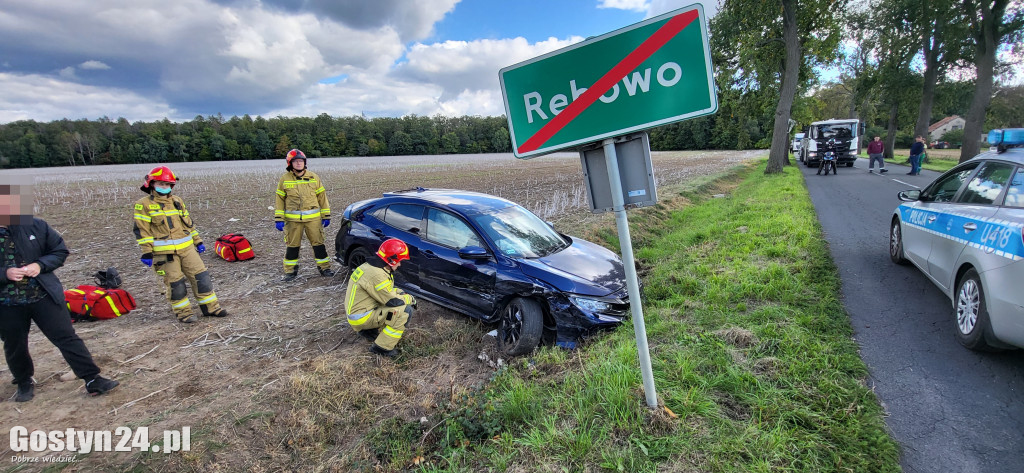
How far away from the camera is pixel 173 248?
5047 millimetres

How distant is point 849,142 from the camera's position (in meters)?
21.7

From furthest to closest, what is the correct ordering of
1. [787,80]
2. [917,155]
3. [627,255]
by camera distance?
[787,80]
[917,155]
[627,255]

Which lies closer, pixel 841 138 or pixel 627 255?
pixel 627 255

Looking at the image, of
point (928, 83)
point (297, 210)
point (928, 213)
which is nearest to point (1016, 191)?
point (928, 213)

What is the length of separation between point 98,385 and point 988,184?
7.76m

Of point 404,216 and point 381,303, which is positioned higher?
point 404,216

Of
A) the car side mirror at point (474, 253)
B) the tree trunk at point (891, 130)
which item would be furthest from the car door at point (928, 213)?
the tree trunk at point (891, 130)

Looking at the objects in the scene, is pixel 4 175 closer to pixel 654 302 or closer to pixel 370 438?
pixel 370 438

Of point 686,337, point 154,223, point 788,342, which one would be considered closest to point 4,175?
point 154,223

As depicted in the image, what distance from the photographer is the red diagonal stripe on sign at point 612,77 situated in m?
2.10

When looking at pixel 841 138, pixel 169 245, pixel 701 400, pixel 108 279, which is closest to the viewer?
pixel 701 400

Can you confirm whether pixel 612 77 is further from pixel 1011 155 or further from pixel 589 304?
pixel 1011 155

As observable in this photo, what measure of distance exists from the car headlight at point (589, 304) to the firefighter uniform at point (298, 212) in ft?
14.2

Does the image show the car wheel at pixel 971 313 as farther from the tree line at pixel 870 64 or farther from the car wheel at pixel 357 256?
the tree line at pixel 870 64
